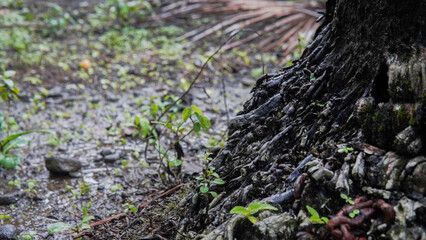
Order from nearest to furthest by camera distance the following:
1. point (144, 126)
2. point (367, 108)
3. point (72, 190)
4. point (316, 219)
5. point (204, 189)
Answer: point (316, 219)
point (367, 108)
point (204, 189)
point (72, 190)
point (144, 126)

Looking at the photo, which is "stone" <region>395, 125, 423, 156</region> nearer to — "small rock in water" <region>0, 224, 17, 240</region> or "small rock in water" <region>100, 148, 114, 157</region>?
"small rock in water" <region>0, 224, 17, 240</region>

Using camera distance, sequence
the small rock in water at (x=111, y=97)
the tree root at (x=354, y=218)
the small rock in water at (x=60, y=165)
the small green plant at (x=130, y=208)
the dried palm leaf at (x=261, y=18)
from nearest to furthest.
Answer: the tree root at (x=354, y=218), the small green plant at (x=130, y=208), the small rock in water at (x=60, y=165), the small rock in water at (x=111, y=97), the dried palm leaf at (x=261, y=18)

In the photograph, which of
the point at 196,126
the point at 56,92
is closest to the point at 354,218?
the point at 196,126

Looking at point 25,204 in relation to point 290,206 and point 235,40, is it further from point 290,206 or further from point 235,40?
point 235,40

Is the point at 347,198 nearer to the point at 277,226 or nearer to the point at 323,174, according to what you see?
the point at 323,174

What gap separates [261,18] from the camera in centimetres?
707

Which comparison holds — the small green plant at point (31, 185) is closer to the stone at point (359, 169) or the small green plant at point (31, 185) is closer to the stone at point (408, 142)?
the stone at point (359, 169)

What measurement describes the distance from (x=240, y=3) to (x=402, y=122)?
599 centimetres

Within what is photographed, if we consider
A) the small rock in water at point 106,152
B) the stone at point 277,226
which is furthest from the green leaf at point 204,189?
the small rock in water at point 106,152

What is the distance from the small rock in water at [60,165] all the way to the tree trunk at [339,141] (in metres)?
1.56

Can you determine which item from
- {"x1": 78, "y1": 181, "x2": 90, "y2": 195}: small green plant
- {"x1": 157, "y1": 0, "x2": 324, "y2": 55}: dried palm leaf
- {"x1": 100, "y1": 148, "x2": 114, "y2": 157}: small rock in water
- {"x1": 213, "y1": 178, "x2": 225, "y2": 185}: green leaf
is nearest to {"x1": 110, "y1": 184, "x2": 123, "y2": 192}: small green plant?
{"x1": 78, "y1": 181, "x2": 90, "y2": 195}: small green plant

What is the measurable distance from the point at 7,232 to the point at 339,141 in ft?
7.34

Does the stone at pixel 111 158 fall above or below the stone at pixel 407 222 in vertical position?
above

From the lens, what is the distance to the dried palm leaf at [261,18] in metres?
6.61
